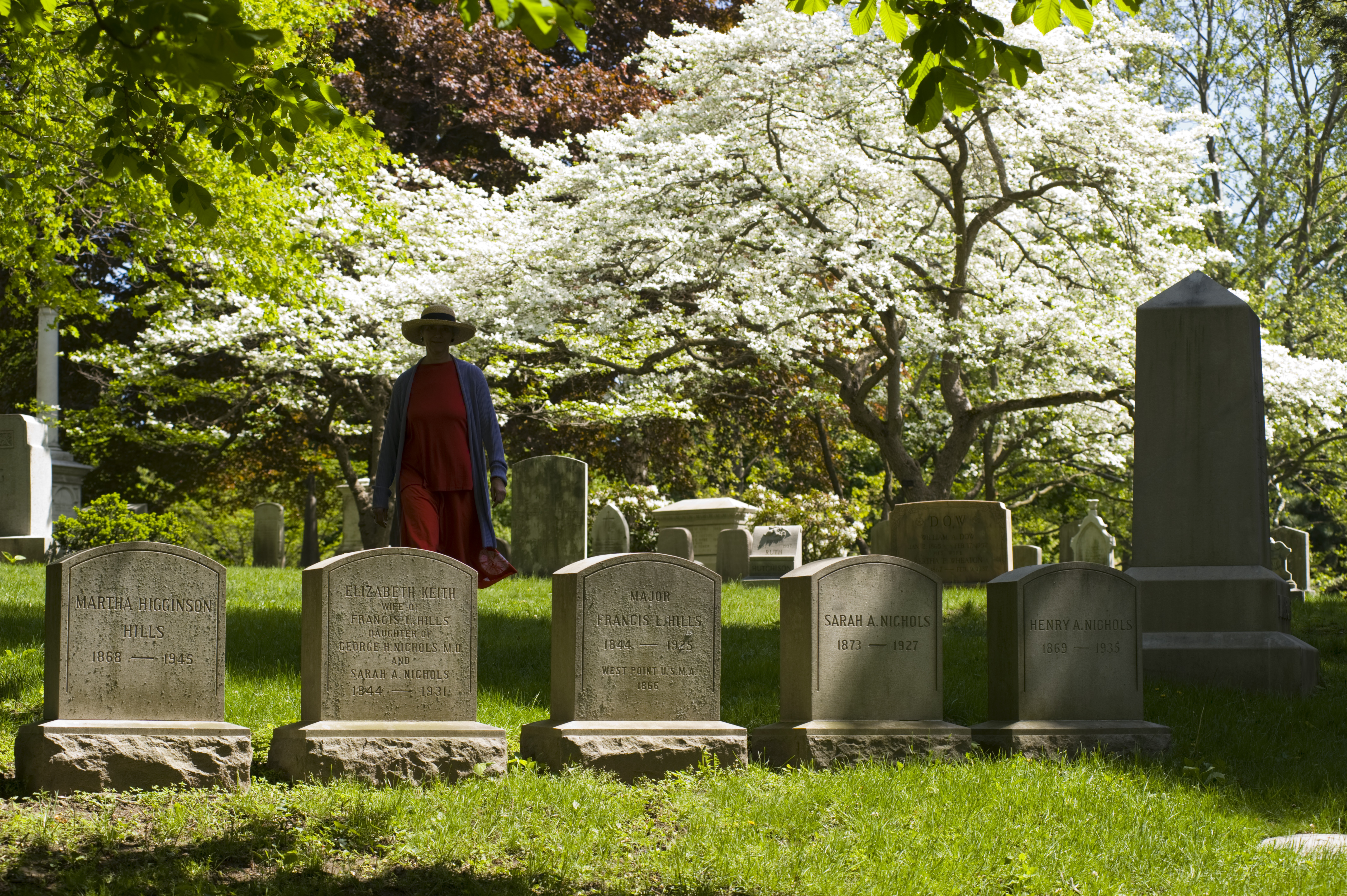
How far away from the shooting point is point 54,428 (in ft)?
66.5

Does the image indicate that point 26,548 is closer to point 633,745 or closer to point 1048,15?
point 633,745

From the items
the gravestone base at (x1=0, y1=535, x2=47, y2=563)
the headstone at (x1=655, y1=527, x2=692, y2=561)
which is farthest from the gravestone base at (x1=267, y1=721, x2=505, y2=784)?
the gravestone base at (x1=0, y1=535, x2=47, y2=563)

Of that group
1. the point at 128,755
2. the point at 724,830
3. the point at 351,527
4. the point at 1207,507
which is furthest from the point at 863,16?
the point at 351,527

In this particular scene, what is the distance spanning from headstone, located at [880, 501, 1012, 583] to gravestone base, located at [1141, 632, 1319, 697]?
7.14 meters

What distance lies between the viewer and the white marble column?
19.0 meters

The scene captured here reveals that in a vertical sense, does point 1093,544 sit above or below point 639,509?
below

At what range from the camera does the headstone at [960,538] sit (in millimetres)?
16188

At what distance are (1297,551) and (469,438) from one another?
53.7ft

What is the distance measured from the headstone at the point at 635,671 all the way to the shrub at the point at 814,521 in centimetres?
1420

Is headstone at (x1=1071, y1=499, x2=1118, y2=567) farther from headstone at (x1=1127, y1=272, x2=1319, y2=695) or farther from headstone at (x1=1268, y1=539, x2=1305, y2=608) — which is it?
headstone at (x1=1127, y1=272, x2=1319, y2=695)

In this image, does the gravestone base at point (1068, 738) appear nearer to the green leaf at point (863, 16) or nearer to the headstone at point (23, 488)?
the green leaf at point (863, 16)

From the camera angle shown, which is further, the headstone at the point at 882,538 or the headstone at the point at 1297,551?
the headstone at the point at 1297,551

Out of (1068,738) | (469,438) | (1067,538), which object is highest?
(469,438)

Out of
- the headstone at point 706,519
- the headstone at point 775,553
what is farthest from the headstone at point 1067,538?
the headstone at point 706,519
